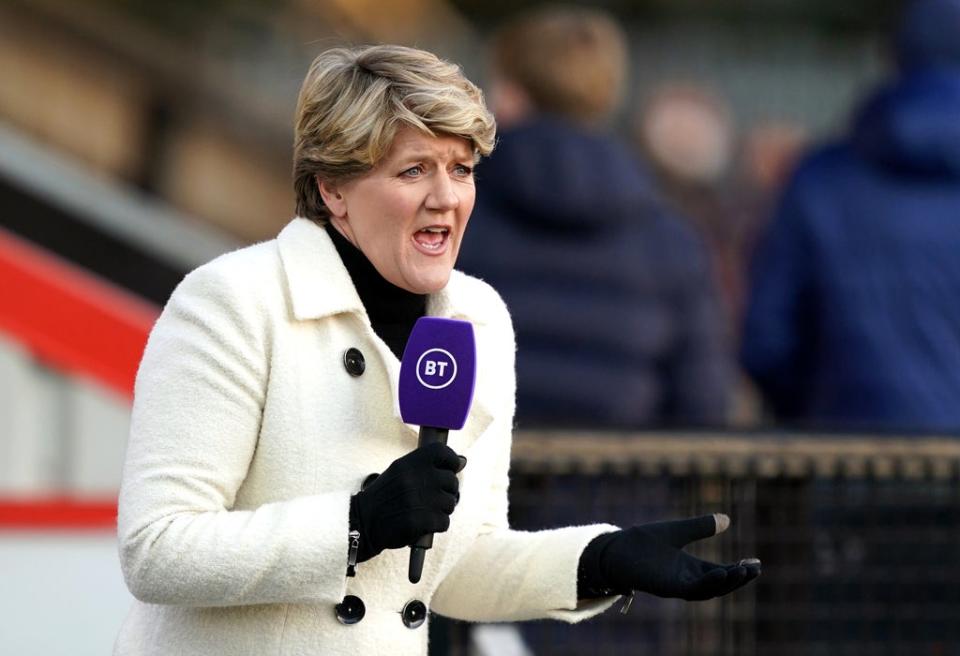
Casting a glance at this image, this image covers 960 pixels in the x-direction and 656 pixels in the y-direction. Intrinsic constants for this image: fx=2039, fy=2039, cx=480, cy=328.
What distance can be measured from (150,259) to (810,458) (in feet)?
14.9

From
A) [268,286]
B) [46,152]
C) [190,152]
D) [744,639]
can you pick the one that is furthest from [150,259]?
[268,286]

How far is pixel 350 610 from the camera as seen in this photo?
9.68 ft

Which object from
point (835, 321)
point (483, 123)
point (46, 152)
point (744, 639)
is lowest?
point (744, 639)

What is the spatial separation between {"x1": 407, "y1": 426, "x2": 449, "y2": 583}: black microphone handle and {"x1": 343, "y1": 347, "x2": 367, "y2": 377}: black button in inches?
7.9

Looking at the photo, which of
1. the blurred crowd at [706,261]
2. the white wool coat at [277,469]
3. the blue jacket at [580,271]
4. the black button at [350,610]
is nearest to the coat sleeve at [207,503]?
the white wool coat at [277,469]

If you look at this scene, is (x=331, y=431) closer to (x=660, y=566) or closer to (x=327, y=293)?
(x=327, y=293)

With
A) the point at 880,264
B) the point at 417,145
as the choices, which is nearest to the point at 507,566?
the point at 417,145

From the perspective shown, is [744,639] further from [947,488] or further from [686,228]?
[686,228]

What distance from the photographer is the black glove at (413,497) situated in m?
2.70

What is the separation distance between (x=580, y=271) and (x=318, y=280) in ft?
9.73

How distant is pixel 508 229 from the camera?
5.91m

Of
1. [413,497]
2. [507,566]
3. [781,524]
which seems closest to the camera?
[413,497]

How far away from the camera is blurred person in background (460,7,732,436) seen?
5855 mm

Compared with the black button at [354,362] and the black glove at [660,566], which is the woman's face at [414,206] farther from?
the black glove at [660,566]
